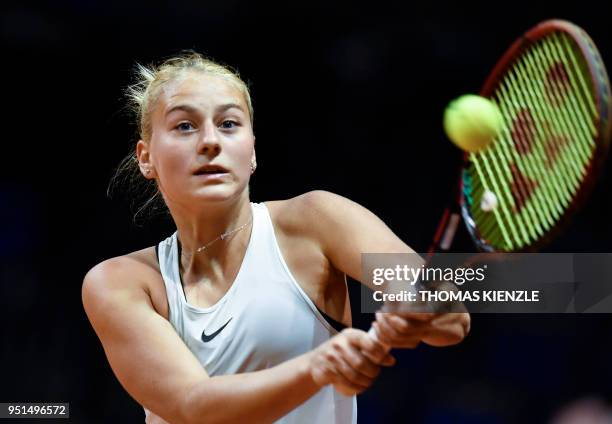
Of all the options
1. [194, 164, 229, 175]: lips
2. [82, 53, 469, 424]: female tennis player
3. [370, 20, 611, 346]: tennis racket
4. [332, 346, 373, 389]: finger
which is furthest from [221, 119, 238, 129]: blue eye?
[332, 346, 373, 389]: finger

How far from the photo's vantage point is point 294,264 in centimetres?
195

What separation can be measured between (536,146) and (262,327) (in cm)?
65

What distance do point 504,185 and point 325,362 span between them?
507 millimetres

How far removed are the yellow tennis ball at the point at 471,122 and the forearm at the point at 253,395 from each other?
0.46 metres

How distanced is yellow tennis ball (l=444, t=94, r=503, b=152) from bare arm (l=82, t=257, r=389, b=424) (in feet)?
1.36

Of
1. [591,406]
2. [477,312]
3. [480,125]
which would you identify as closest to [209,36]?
[477,312]

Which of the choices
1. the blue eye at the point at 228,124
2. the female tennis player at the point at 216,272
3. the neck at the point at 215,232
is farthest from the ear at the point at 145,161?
the blue eye at the point at 228,124

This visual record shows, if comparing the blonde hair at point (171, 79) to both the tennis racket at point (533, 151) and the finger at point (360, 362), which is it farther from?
the finger at point (360, 362)

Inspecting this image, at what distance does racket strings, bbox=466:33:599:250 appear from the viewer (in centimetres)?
154

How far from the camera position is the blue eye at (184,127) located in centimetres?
197

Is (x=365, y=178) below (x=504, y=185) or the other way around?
the other way around

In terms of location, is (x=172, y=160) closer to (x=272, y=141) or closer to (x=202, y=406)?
(x=202, y=406)

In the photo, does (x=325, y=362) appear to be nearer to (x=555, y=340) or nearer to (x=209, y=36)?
(x=555, y=340)

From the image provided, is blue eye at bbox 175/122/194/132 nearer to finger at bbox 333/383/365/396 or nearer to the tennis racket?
the tennis racket
